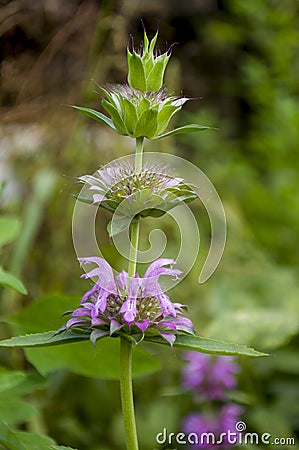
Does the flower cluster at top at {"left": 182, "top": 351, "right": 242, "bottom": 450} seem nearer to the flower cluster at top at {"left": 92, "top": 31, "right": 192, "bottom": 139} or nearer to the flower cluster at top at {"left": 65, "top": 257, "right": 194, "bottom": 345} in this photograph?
the flower cluster at top at {"left": 65, "top": 257, "right": 194, "bottom": 345}

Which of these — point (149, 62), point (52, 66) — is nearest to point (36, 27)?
point (52, 66)

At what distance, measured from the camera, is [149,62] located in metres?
0.54

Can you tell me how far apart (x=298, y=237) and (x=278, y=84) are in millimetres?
885

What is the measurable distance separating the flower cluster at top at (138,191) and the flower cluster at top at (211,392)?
71cm

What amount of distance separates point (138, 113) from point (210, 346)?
7.7 inches

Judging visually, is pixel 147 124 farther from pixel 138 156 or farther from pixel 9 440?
pixel 9 440

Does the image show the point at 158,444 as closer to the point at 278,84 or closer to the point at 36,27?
the point at 36,27

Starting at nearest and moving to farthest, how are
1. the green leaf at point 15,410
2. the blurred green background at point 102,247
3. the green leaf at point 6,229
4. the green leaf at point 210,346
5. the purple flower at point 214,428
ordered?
1. the green leaf at point 210,346
2. the green leaf at point 15,410
3. the green leaf at point 6,229
4. the purple flower at point 214,428
5. the blurred green background at point 102,247

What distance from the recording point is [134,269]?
553 millimetres

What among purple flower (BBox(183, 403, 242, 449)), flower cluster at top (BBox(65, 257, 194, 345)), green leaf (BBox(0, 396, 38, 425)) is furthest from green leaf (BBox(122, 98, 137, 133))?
purple flower (BBox(183, 403, 242, 449))

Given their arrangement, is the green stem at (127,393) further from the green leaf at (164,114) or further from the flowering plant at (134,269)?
the green leaf at (164,114)

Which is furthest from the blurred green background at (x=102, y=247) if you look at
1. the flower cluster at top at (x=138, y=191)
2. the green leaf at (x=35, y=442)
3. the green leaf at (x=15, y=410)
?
the flower cluster at top at (x=138, y=191)

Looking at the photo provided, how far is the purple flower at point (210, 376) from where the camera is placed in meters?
1.23

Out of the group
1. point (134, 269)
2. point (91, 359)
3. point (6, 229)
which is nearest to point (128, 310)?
point (134, 269)
